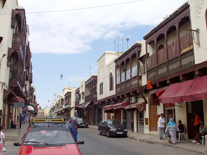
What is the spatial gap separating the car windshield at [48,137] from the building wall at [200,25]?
353 inches

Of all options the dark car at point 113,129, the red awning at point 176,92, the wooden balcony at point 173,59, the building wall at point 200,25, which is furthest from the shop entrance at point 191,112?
the dark car at point 113,129

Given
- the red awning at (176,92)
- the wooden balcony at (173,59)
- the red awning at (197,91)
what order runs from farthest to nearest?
the wooden balcony at (173,59) → the red awning at (176,92) → the red awning at (197,91)

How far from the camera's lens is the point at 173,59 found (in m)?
14.8

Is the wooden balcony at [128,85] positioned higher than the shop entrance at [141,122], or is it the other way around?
the wooden balcony at [128,85]

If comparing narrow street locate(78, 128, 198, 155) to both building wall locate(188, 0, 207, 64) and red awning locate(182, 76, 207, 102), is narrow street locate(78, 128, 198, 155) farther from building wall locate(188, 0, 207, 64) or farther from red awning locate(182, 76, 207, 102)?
building wall locate(188, 0, 207, 64)

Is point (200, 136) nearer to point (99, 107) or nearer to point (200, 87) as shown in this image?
point (200, 87)

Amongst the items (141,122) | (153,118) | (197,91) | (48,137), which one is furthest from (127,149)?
(141,122)

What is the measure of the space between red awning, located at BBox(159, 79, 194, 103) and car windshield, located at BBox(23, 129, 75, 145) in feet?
26.0

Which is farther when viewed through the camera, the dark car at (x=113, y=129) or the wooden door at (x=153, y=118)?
the wooden door at (x=153, y=118)

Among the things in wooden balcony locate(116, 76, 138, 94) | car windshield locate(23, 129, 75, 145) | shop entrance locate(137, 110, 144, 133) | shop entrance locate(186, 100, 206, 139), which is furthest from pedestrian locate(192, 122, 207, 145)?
wooden balcony locate(116, 76, 138, 94)

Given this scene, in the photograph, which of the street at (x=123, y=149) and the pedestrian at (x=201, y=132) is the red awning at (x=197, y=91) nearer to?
the pedestrian at (x=201, y=132)

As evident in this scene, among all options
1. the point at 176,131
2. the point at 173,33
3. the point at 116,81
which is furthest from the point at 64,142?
the point at 116,81

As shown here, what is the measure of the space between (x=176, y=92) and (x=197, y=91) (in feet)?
6.78

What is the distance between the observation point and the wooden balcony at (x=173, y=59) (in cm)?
1339
